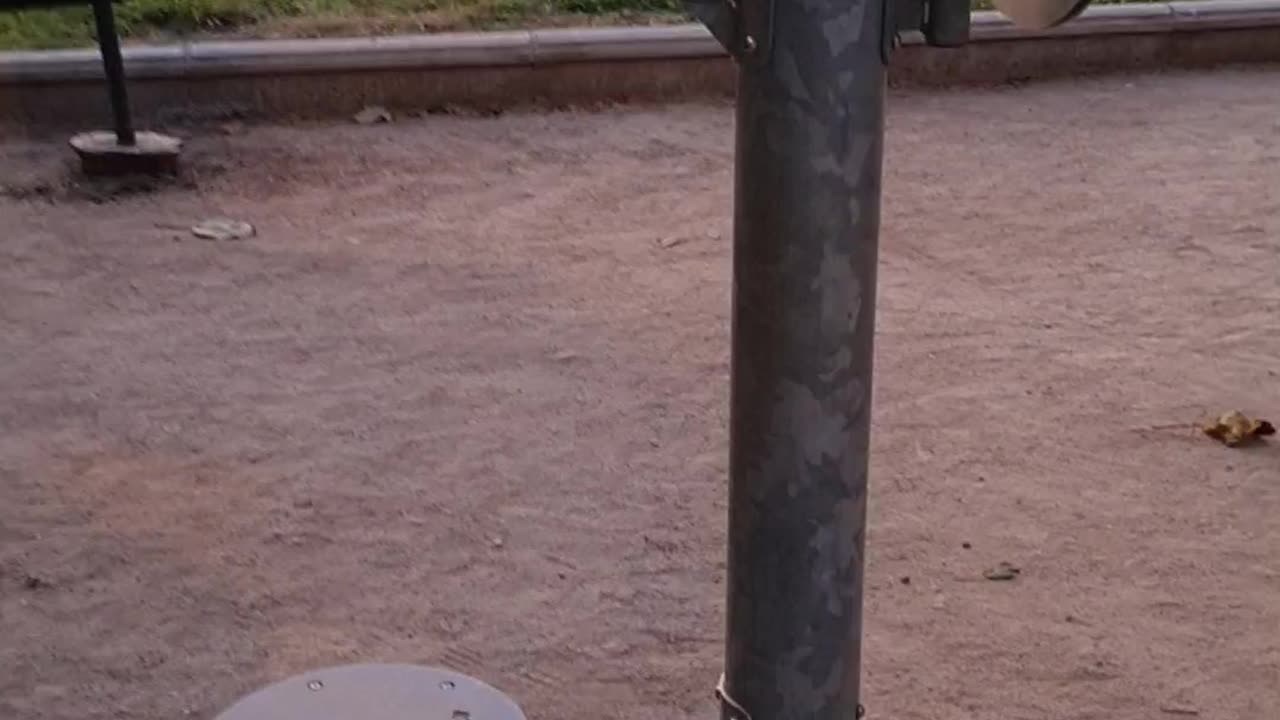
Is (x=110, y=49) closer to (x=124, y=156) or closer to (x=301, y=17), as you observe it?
(x=124, y=156)

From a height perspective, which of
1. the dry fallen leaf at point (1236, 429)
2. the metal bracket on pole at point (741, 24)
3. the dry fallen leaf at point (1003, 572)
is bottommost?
the dry fallen leaf at point (1003, 572)

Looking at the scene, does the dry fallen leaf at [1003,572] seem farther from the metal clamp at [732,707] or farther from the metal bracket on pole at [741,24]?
the metal bracket on pole at [741,24]

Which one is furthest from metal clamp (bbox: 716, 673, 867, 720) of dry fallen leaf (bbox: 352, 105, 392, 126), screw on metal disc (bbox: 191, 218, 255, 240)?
dry fallen leaf (bbox: 352, 105, 392, 126)

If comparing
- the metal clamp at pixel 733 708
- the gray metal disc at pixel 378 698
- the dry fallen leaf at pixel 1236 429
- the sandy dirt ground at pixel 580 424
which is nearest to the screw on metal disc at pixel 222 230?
the sandy dirt ground at pixel 580 424

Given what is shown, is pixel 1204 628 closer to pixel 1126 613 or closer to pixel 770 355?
pixel 1126 613

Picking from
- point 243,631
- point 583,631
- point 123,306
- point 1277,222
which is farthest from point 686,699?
point 1277,222

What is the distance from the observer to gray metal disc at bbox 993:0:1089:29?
148 cm

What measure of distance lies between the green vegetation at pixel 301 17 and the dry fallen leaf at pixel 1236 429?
341 centimetres

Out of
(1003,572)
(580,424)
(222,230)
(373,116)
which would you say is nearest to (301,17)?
(373,116)

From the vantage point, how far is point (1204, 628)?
2.77 meters

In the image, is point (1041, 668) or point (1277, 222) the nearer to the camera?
point (1041, 668)

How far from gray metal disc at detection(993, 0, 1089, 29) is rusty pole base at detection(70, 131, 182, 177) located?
12.8ft

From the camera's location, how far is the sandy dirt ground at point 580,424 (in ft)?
8.87

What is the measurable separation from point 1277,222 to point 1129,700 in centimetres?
264
